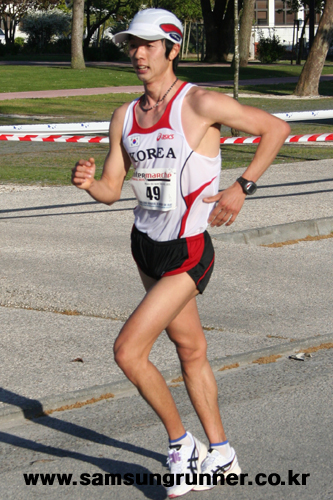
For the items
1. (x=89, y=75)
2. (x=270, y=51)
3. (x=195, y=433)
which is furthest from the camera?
(x=270, y=51)

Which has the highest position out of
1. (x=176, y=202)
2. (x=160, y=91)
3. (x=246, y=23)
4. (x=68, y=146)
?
(x=246, y=23)

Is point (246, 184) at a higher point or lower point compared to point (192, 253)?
higher

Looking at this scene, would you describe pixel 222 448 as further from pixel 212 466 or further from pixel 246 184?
pixel 246 184

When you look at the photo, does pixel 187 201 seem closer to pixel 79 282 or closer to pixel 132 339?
pixel 132 339

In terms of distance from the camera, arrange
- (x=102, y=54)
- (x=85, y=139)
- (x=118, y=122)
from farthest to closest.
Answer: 1. (x=102, y=54)
2. (x=85, y=139)
3. (x=118, y=122)

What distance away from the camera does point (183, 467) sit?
351 centimetres

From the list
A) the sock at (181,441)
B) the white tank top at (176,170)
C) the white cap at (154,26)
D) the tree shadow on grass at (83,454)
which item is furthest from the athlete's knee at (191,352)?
the white cap at (154,26)

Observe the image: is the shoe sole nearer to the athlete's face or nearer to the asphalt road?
the asphalt road

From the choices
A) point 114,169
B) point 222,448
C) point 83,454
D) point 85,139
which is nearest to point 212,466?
point 222,448

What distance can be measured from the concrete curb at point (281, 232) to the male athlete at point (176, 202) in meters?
5.34

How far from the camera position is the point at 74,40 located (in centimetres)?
4481

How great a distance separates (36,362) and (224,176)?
26.7 ft

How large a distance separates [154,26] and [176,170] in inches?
25.3

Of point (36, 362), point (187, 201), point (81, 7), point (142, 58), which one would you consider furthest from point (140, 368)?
point (81, 7)
